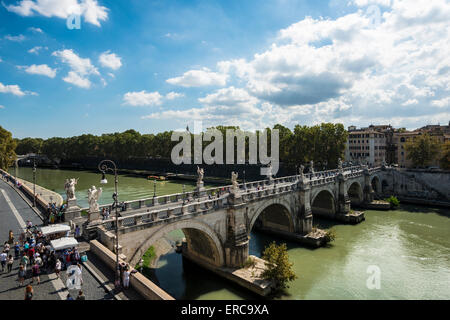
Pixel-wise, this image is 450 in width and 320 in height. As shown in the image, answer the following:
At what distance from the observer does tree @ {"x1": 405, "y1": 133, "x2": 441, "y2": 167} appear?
56938mm

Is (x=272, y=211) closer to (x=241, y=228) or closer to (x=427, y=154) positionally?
(x=241, y=228)

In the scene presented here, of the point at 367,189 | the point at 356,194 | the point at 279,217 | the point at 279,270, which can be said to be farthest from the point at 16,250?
the point at 367,189

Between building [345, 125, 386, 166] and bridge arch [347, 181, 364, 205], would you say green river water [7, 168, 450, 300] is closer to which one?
bridge arch [347, 181, 364, 205]

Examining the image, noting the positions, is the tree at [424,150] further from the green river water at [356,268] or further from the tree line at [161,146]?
the green river water at [356,268]

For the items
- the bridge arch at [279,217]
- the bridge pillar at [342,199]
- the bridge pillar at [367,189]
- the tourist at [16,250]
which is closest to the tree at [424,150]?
the bridge pillar at [367,189]

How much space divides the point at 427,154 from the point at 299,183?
45.1 metres

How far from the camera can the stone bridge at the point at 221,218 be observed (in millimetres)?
14795

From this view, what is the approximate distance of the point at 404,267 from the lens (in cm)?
2319

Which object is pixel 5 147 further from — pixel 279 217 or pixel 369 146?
pixel 369 146

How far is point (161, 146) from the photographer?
84.9 metres

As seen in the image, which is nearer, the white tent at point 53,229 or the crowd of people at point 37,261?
the crowd of people at point 37,261

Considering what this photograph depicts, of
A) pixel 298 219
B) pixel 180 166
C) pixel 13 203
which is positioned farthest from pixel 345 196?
pixel 180 166

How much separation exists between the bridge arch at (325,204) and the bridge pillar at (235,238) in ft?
63.8
